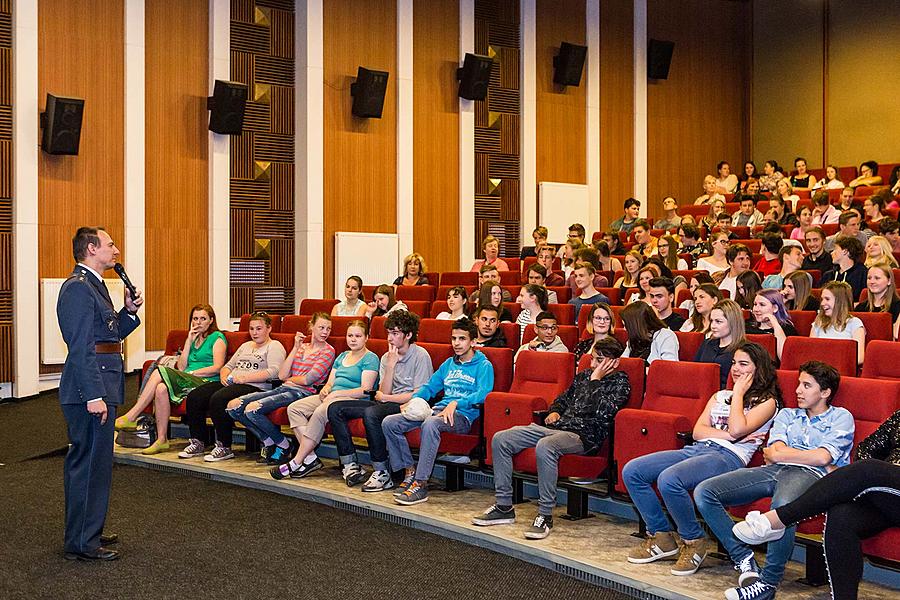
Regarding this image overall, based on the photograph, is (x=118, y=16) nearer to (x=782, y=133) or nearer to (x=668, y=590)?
(x=668, y=590)

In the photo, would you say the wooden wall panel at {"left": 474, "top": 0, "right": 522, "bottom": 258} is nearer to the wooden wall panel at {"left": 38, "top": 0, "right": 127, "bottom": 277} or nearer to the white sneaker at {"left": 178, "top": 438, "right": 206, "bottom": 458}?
the wooden wall panel at {"left": 38, "top": 0, "right": 127, "bottom": 277}

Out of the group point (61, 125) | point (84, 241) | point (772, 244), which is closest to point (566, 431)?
point (84, 241)

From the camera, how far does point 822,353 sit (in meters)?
3.77

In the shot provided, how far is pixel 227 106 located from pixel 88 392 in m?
4.92

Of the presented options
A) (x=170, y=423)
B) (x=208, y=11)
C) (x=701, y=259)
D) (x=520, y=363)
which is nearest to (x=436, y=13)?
(x=208, y=11)

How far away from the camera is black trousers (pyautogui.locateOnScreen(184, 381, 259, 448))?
512 cm

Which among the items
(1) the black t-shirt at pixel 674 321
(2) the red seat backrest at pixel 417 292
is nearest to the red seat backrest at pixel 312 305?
(2) the red seat backrest at pixel 417 292

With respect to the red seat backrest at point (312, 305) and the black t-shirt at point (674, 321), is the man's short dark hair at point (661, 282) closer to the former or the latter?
the black t-shirt at point (674, 321)

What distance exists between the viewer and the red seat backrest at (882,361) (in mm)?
3572

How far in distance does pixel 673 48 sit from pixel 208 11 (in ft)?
16.8

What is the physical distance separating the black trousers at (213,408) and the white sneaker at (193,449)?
0.05m

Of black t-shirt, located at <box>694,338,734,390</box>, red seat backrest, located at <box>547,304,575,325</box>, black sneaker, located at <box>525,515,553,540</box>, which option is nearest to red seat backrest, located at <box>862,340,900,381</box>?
black t-shirt, located at <box>694,338,734,390</box>

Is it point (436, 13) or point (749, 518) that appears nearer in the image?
point (749, 518)

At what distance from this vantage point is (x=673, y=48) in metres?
10.7
